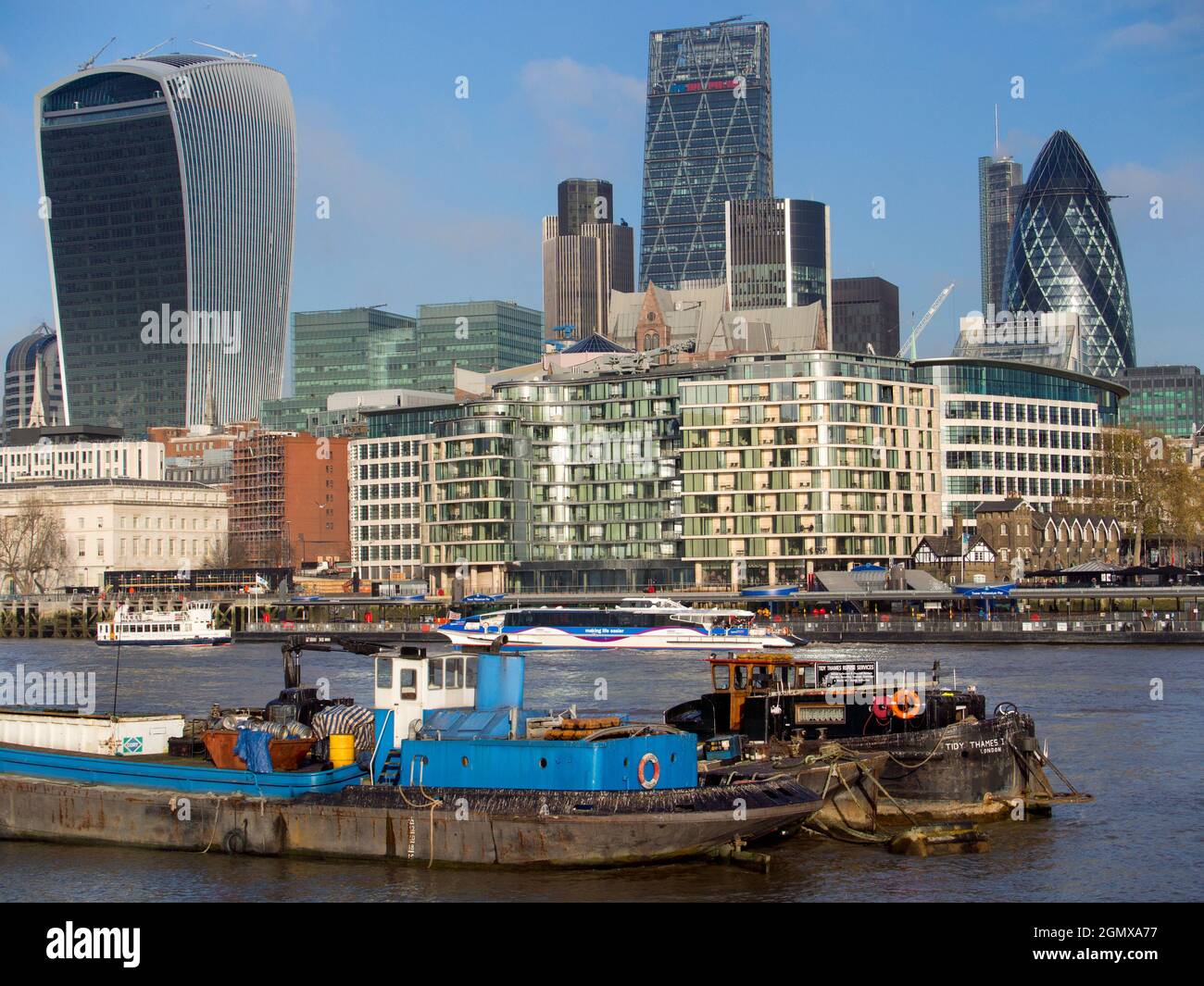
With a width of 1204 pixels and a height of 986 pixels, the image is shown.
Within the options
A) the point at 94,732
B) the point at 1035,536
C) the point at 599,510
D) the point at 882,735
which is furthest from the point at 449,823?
the point at 599,510

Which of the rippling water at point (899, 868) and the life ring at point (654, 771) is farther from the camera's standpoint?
the life ring at point (654, 771)

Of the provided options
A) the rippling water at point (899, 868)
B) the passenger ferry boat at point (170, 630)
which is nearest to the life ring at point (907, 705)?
the rippling water at point (899, 868)

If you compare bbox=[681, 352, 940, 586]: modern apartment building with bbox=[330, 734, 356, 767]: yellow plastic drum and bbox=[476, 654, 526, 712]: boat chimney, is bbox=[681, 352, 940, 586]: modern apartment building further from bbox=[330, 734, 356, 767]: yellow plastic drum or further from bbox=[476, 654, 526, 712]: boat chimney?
bbox=[330, 734, 356, 767]: yellow plastic drum

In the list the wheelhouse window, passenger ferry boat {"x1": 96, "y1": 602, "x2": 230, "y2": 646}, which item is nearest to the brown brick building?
passenger ferry boat {"x1": 96, "y1": 602, "x2": 230, "y2": 646}

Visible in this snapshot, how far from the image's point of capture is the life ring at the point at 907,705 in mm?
50469

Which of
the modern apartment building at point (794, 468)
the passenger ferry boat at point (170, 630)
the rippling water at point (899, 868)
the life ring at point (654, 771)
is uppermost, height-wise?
the modern apartment building at point (794, 468)

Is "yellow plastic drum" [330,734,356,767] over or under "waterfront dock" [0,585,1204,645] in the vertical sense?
over

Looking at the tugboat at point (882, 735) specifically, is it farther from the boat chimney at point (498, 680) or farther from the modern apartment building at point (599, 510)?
the modern apartment building at point (599, 510)

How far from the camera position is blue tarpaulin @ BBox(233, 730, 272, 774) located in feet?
142

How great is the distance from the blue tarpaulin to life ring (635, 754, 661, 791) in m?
10.1

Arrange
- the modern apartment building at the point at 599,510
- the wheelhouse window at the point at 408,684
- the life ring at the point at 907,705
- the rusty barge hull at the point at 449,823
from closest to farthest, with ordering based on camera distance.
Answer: the rusty barge hull at the point at 449,823 < the wheelhouse window at the point at 408,684 < the life ring at the point at 907,705 < the modern apartment building at the point at 599,510

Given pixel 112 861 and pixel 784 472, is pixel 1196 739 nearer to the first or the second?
pixel 112 861

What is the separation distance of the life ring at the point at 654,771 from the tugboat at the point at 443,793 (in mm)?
57

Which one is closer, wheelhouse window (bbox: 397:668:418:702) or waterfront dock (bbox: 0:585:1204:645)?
wheelhouse window (bbox: 397:668:418:702)
